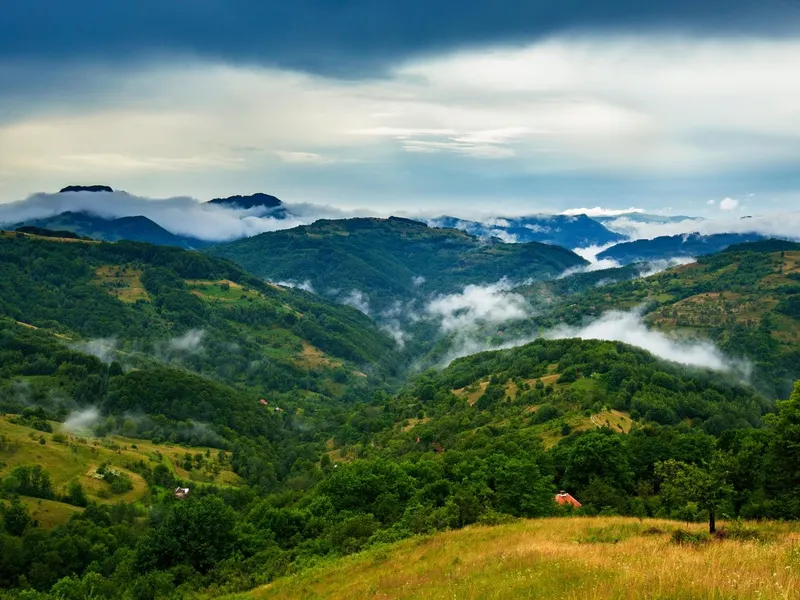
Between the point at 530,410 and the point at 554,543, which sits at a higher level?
the point at 554,543

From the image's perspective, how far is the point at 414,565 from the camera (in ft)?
99.5

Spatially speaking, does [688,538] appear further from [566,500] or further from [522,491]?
[566,500]

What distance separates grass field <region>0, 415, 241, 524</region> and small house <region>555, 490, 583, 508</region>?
99228mm

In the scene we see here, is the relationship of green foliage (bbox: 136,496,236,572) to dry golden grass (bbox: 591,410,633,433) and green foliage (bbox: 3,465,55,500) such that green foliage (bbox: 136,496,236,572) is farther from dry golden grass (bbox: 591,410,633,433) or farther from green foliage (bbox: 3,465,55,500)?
dry golden grass (bbox: 591,410,633,433)

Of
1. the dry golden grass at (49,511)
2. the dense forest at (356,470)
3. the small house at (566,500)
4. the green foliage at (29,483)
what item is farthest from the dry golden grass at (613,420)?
Result: the green foliage at (29,483)

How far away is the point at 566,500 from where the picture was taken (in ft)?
202

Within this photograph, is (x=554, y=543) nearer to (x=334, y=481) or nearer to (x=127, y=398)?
(x=334, y=481)

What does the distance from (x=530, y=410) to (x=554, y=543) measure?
127070 millimetres

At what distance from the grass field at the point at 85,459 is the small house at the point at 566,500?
3907 inches

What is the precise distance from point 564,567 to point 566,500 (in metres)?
45.2

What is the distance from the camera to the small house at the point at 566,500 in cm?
6021

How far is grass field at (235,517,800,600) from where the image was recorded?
569 inches

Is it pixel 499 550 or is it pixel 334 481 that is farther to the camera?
pixel 334 481

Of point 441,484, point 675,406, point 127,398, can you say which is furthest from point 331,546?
point 127,398
